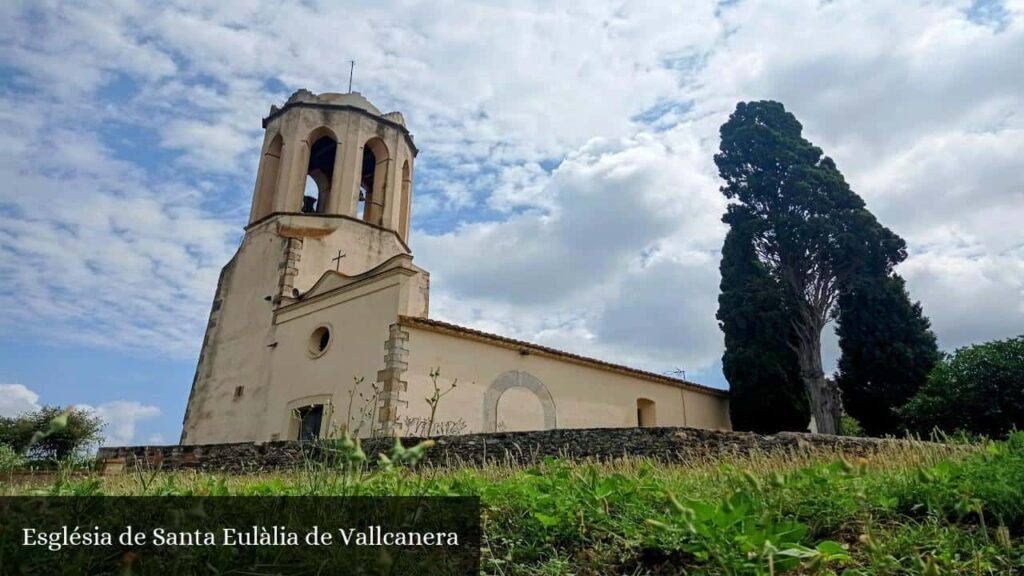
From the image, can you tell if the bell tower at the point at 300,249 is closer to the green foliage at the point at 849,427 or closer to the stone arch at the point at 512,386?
the stone arch at the point at 512,386

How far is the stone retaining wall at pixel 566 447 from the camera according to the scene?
859cm

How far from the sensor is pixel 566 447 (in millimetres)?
9469

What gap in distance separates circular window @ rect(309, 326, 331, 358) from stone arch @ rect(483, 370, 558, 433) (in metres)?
4.52

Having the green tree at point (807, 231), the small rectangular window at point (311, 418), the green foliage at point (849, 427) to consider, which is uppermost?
the green tree at point (807, 231)

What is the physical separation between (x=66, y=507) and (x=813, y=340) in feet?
65.0

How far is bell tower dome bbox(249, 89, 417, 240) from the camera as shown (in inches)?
759

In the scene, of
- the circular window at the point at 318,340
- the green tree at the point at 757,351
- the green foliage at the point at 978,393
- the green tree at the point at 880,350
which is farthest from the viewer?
the green tree at the point at 757,351

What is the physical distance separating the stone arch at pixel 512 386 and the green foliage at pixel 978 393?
8.07 meters

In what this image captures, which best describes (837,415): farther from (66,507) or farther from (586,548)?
(66,507)

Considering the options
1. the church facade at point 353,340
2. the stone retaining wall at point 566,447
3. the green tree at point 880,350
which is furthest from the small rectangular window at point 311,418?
the green tree at point 880,350

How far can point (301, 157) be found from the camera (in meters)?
19.4

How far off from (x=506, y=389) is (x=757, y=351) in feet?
28.0

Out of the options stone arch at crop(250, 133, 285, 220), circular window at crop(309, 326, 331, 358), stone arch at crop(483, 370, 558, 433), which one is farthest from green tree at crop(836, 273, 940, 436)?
stone arch at crop(250, 133, 285, 220)

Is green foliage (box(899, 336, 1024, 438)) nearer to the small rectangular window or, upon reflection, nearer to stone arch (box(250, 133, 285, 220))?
the small rectangular window
